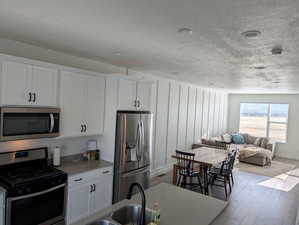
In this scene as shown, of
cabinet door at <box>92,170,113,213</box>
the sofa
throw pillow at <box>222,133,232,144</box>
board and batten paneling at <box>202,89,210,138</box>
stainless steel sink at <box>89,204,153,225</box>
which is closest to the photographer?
stainless steel sink at <box>89,204,153,225</box>

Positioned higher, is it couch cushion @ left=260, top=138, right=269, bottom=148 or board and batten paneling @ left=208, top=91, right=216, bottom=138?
board and batten paneling @ left=208, top=91, right=216, bottom=138

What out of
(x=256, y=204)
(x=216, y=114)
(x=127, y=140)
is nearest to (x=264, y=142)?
(x=216, y=114)

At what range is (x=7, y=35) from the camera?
2.57m

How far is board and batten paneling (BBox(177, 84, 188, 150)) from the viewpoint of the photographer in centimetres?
638

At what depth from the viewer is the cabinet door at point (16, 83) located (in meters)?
2.42

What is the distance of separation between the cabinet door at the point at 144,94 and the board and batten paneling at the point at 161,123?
4.05 ft

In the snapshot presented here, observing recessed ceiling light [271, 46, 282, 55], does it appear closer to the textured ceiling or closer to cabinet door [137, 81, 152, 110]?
the textured ceiling

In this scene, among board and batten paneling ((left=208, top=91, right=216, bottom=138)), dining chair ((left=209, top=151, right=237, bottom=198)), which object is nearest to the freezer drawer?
dining chair ((left=209, top=151, right=237, bottom=198))

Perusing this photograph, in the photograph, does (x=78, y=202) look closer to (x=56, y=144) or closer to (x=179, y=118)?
(x=56, y=144)

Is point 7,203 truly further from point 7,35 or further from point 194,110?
point 194,110

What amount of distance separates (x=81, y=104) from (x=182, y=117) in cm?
384

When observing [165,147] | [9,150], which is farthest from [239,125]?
[9,150]

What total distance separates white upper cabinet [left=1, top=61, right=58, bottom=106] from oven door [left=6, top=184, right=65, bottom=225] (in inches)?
44.0

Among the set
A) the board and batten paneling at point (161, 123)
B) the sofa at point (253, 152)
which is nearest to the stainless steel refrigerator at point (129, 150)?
the board and batten paneling at point (161, 123)
